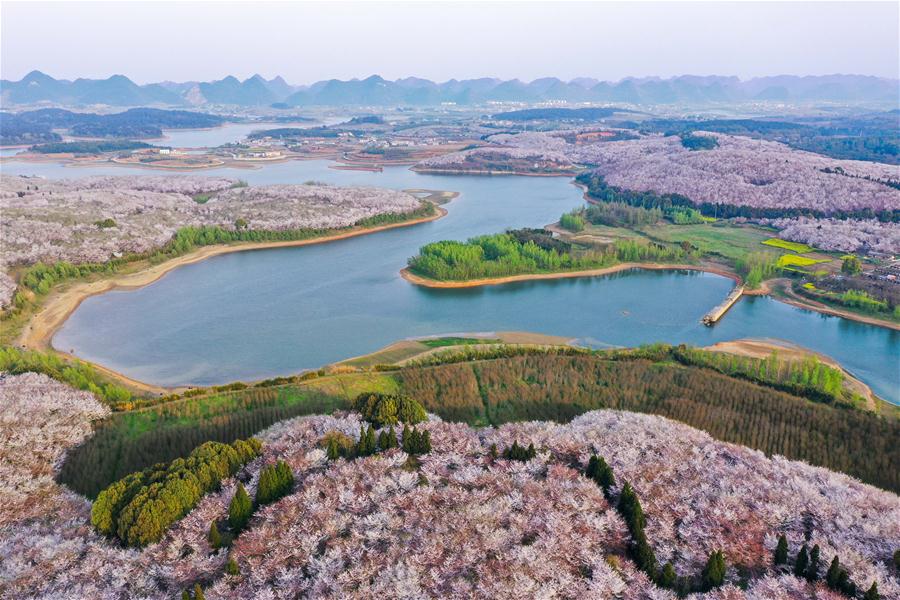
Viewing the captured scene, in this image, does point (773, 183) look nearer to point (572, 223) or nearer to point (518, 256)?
point (572, 223)

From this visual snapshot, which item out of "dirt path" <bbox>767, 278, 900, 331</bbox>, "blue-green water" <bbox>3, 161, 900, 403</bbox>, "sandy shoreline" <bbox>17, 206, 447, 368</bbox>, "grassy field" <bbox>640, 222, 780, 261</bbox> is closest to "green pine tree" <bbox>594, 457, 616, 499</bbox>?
"blue-green water" <bbox>3, 161, 900, 403</bbox>

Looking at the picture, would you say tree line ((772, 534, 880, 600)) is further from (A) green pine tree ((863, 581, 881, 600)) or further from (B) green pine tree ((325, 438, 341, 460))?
(B) green pine tree ((325, 438, 341, 460))

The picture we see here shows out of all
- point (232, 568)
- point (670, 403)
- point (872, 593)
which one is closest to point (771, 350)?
point (670, 403)

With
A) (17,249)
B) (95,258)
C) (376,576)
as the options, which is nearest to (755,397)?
(376,576)

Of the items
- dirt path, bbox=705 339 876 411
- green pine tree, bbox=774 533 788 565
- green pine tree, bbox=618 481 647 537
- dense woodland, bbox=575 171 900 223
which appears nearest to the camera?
green pine tree, bbox=774 533 788 565

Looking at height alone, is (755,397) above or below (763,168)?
below

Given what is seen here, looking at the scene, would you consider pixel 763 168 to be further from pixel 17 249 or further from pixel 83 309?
pixel 17 249
